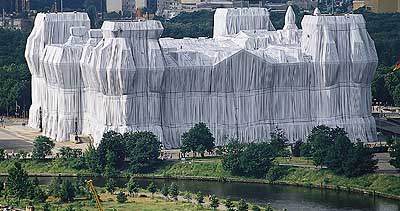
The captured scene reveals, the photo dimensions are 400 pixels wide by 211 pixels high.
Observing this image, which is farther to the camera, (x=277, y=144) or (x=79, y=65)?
(x=79, y=65)

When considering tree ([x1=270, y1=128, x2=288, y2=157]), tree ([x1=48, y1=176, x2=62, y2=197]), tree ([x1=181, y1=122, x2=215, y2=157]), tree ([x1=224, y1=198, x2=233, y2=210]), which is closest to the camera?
tree ([x1=224, y1=198, x2=233, y2=210])

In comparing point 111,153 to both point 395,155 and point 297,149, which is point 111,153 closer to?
point 297,149

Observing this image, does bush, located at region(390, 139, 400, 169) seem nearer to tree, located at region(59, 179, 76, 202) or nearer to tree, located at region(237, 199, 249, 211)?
tree, located at region(237, 199, 249, 211)

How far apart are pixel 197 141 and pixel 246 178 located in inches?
198

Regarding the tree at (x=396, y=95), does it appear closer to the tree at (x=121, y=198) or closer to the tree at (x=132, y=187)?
the tree at (x=132, y=187)

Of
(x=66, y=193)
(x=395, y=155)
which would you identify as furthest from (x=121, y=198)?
(x=395, y=155)

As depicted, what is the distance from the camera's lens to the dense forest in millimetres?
98512

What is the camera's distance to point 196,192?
241 feet

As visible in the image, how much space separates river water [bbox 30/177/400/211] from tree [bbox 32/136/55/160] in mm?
3438

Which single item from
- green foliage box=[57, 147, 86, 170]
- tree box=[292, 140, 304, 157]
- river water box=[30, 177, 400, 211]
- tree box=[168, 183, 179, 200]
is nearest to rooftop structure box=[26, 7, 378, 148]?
green foliage box=[57, 147, 86, 170]

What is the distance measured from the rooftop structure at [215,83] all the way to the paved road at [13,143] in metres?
2.09

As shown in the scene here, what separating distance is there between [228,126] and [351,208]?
16.5 m

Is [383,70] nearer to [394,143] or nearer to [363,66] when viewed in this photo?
[363,66]

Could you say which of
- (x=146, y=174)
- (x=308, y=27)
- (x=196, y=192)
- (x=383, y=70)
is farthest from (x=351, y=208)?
(x=383, y=70)
